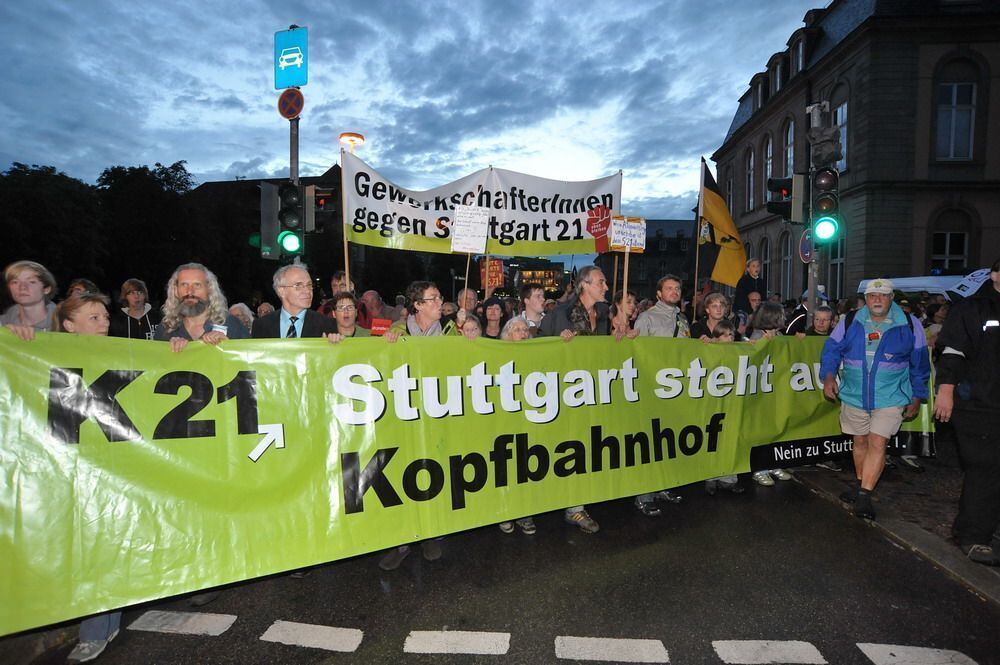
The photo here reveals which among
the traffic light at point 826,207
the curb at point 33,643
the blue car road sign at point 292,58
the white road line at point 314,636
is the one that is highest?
the blue car road sign at point 292,58

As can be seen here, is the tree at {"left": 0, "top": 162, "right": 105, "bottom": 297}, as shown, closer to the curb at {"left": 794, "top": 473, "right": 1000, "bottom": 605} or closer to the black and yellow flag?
the black and yellow flag

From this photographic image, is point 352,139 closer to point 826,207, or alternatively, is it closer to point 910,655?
point 826,207

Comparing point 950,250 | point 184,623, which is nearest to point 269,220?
point 184,623

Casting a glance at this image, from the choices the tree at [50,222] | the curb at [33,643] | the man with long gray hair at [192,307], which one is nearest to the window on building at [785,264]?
the man with long gray hair at [192,307]

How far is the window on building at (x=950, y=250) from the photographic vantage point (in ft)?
77.7

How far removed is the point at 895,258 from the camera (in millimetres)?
23625

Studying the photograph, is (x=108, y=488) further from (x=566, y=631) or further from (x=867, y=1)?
(x=867, y=1)

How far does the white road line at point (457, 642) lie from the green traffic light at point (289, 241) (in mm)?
7028

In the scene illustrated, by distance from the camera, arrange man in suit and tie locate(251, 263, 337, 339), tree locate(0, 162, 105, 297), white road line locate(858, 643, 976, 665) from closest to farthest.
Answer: white road line locate(858, 643, 976, 665) < man in suit and tie locate(251, 263, 337, 339) < tree locate(0, 162, 105, 297)

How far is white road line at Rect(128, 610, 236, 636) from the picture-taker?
3221 mm

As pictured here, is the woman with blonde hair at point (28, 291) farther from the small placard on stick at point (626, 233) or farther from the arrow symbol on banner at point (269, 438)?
the small placard on stick at point (626, 233)

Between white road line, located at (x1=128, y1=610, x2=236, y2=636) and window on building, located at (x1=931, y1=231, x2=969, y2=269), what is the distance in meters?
27.5

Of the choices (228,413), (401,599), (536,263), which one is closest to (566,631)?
(401,599)

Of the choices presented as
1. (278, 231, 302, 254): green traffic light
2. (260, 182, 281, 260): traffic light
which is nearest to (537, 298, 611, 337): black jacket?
(278, 231, 302, 254): green traffic light
